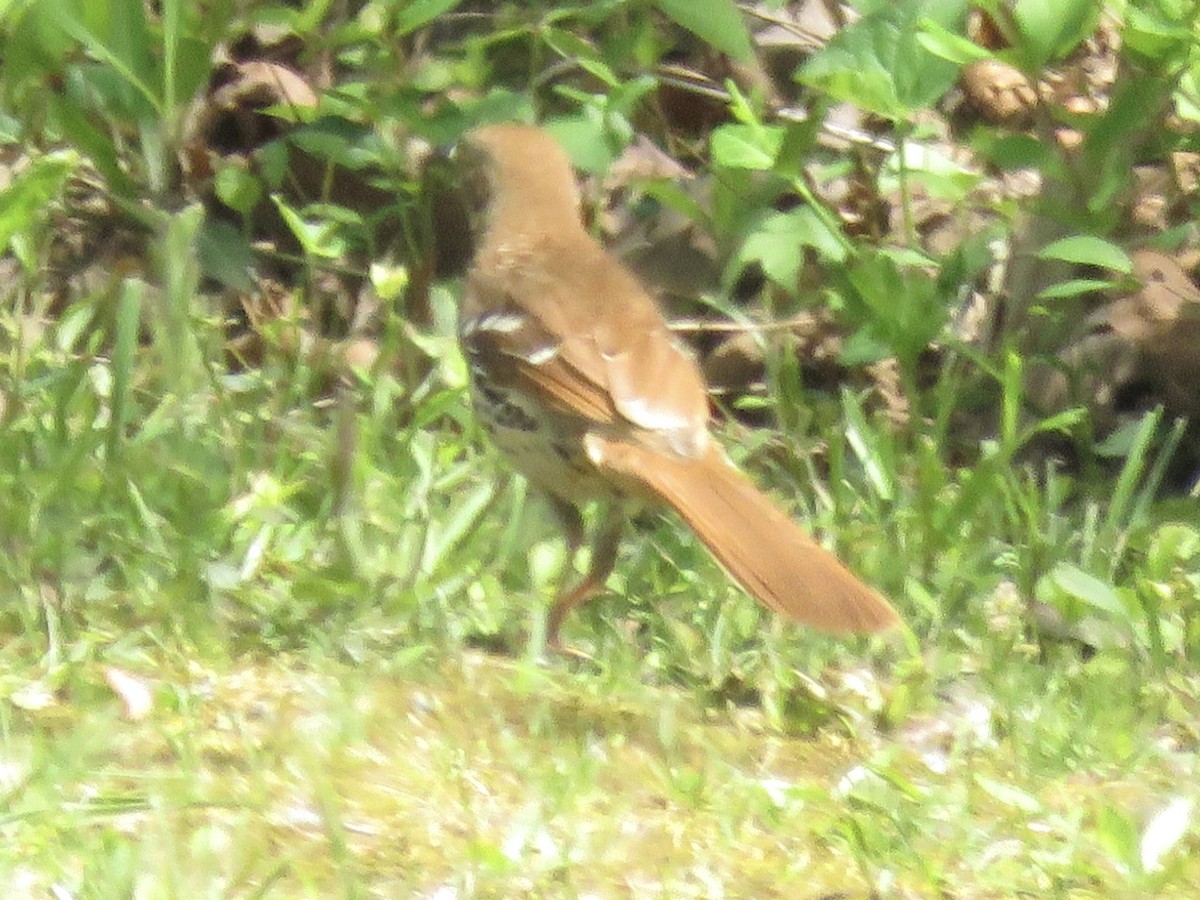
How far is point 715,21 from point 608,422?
103 centimetres

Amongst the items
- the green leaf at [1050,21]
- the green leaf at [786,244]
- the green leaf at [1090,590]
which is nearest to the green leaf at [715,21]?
the green leaf at [786,244]

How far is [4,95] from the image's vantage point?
470 cm

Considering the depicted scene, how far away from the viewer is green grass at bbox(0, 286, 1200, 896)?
2.80 m

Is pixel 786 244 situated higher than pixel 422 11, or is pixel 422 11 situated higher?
pixel 422 11

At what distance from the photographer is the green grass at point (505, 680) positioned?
9.20 feet

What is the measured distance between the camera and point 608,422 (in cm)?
349

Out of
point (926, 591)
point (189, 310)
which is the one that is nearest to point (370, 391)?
point (189, 310)

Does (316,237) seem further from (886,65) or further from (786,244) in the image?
(886,65)

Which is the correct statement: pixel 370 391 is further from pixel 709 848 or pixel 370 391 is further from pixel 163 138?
pixel 709 848

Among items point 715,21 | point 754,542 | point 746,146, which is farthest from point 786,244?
point 754,542

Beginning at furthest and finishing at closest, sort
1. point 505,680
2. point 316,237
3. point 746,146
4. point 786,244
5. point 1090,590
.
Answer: point 316,237, point 786,244, point 746,146, point 1090,590, point 505,680

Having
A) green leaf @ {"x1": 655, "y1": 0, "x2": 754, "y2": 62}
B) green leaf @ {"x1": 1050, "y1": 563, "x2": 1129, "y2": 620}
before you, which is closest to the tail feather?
green leaf @ {"x1": 1050, "y1": 563, "x2": 1129, "y2": 620}

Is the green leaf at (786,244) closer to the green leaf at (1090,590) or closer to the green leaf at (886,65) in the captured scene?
the green leaf at (886,65)

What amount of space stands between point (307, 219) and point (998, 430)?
1803 mm
